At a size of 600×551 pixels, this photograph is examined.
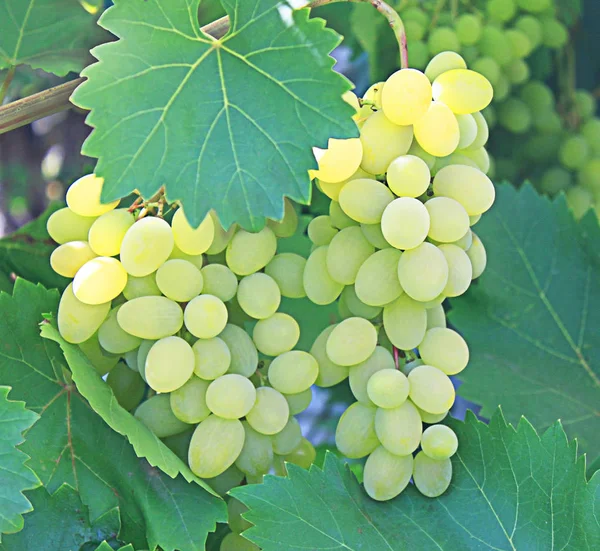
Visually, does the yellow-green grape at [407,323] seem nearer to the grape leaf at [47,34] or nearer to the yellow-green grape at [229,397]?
the yellow-green grape at [229,397]

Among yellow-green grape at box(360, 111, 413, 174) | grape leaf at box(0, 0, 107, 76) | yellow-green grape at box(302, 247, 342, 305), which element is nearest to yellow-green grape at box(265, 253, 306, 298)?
yellow-green grape at box(302, 247, 342, 305)

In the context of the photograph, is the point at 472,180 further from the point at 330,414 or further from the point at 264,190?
the point at 330,414

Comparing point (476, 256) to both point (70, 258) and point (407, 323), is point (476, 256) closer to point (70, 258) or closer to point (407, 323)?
point (407, 323)

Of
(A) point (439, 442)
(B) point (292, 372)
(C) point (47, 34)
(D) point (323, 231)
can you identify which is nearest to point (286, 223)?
(D) point (323, 231)

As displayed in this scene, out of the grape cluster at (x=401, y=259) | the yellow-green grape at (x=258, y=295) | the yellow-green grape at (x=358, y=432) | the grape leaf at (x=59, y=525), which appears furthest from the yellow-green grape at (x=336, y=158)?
the grape leaf at (x=59, y=525)

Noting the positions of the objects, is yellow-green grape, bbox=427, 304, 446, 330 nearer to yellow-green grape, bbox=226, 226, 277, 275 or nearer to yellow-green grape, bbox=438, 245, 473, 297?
yellow-green grape, bbox=438, 245, 473, 297

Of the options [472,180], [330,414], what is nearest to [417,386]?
[472,180]
